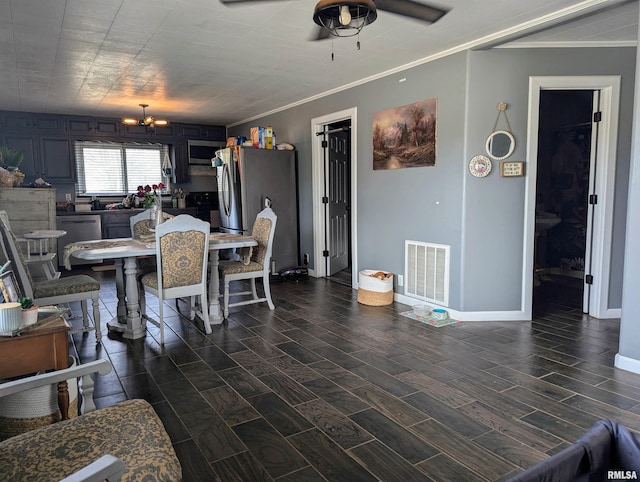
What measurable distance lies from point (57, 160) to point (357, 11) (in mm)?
6364

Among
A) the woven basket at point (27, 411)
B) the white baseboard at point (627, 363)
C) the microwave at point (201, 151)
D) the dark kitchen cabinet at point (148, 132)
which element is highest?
the dark kitchen cabinet at point (148, 132)

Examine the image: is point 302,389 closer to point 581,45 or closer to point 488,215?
point 488,215

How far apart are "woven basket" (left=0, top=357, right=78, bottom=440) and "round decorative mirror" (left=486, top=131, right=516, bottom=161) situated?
11.7 feet

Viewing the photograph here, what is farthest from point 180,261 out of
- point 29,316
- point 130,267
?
point 29,316

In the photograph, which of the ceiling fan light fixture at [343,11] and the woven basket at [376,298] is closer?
the ceiling fan light fixture at [343,11]

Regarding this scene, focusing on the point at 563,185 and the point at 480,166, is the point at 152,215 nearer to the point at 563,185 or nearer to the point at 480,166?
the point at 480,166

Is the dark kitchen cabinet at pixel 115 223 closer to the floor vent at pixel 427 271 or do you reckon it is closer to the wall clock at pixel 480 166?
the floor vent at pixel 427 271

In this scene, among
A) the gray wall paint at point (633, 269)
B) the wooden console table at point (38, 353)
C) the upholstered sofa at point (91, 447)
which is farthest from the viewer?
the gray wall paint at point (633, 269)

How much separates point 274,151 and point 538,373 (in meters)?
4.43

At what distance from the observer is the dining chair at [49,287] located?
2.74 metres

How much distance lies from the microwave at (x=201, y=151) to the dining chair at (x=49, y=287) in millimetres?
4620

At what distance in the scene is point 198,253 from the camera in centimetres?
347

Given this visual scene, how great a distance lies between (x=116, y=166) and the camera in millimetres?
A: 7309

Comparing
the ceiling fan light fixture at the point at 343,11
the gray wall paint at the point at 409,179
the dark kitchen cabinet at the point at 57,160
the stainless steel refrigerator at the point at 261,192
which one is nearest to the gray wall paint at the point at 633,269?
the gray wall paint at the point at 409,179
